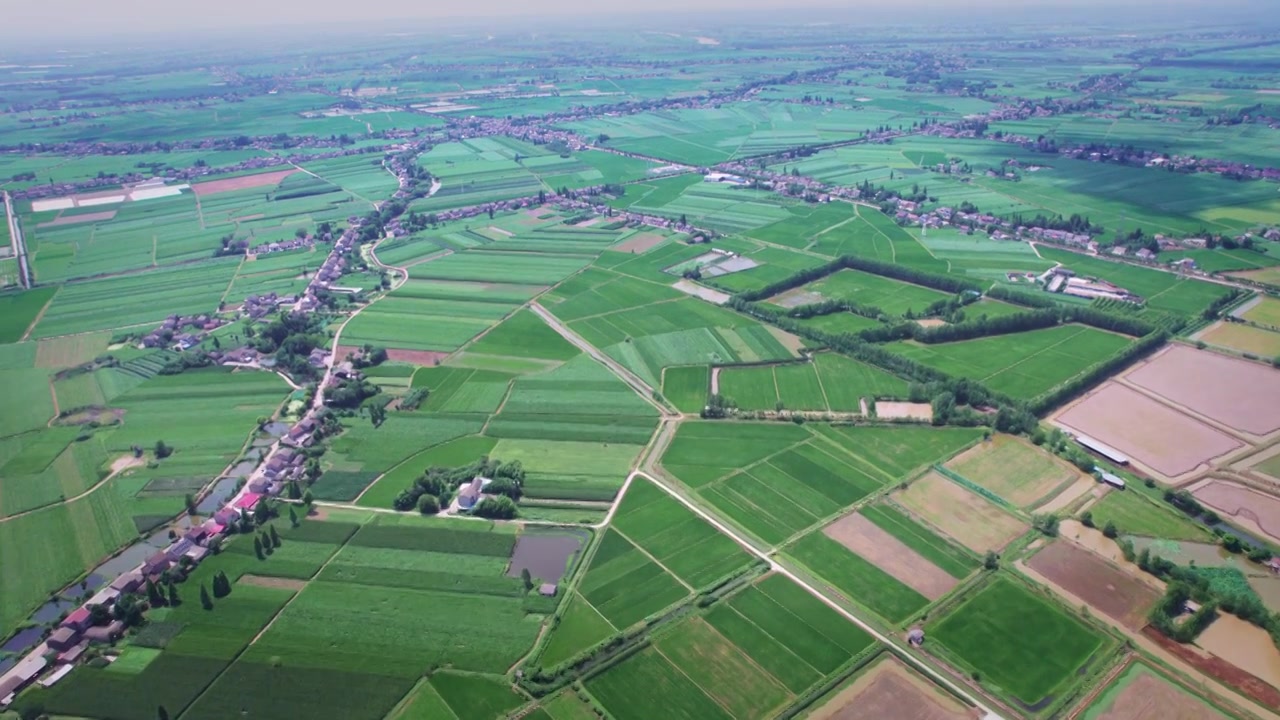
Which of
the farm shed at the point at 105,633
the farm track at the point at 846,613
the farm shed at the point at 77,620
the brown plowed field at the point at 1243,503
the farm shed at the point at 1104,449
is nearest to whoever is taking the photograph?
the farm track at the point at 846,613

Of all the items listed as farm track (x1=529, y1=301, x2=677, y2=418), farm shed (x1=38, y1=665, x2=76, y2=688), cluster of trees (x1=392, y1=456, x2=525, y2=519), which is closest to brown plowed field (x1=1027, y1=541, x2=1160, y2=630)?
farm track (x1=529, y1=301, x2=677, y2=418)

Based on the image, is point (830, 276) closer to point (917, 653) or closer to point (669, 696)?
point (917, 653)

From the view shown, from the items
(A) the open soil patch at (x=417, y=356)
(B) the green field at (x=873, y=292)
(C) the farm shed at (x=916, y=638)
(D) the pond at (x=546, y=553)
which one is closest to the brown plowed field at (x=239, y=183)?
(A) the open soil patch at (x=417, y=356)

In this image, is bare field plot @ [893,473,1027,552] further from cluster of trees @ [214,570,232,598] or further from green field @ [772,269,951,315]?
cluster of trees @ [214,570,232,598]

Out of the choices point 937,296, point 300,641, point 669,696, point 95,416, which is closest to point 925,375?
point 937,296

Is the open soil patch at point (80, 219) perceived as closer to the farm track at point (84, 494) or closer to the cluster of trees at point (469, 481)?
the farm track at point (84, 494)

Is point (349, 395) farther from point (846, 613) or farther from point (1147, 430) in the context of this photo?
point (1147, 430)

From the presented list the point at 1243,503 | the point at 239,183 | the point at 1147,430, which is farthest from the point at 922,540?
the point at 239,183
